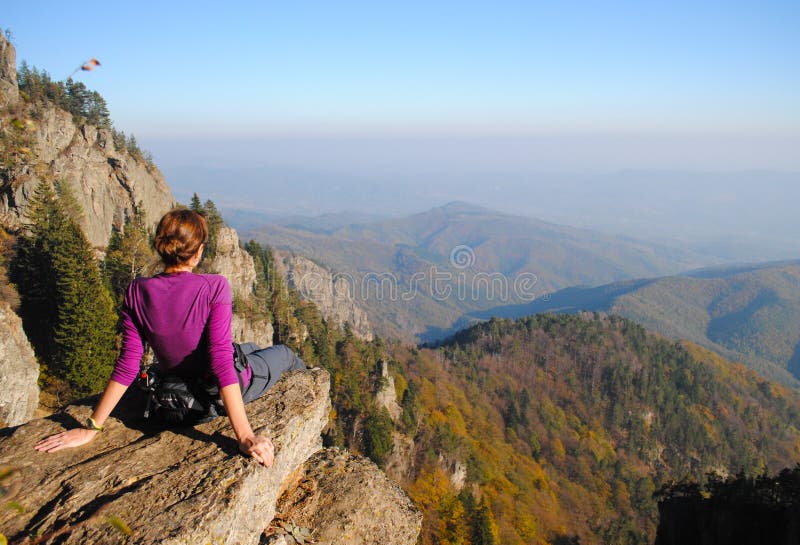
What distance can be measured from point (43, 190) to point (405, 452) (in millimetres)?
44346

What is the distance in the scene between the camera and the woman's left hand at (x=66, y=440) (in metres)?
5.55

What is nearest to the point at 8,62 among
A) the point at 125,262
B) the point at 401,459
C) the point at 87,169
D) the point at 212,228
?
the point at 87,169

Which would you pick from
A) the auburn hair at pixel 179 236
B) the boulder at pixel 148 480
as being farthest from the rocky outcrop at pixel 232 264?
the auburn hair at pixel 179 236

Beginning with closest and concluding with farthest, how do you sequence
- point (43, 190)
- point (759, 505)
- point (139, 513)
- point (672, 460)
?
point (139, 513) < point (759, 505) < point (43, 190) < point (672, 460)

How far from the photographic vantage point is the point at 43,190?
30.5 m

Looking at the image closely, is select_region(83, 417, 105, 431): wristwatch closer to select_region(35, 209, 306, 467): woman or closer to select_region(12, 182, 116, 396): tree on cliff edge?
select_region(35, 209, 306, 467): woman

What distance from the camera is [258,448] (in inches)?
214

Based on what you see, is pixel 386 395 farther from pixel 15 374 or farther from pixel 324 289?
pixel 324 289

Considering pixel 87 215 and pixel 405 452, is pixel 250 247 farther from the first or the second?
pixel 405 452

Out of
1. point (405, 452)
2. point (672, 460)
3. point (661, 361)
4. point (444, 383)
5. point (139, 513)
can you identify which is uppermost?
point (139, 513)

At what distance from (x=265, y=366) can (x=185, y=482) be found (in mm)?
Answer: 1988

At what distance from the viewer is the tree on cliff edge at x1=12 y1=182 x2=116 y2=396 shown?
22891 mm

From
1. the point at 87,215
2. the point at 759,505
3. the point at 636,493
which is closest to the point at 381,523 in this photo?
the point at 759,505

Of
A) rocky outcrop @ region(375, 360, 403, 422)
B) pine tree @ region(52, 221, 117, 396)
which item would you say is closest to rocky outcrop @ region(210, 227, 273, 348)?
rocky outcrop @ region(375, 360, 403, 422)
